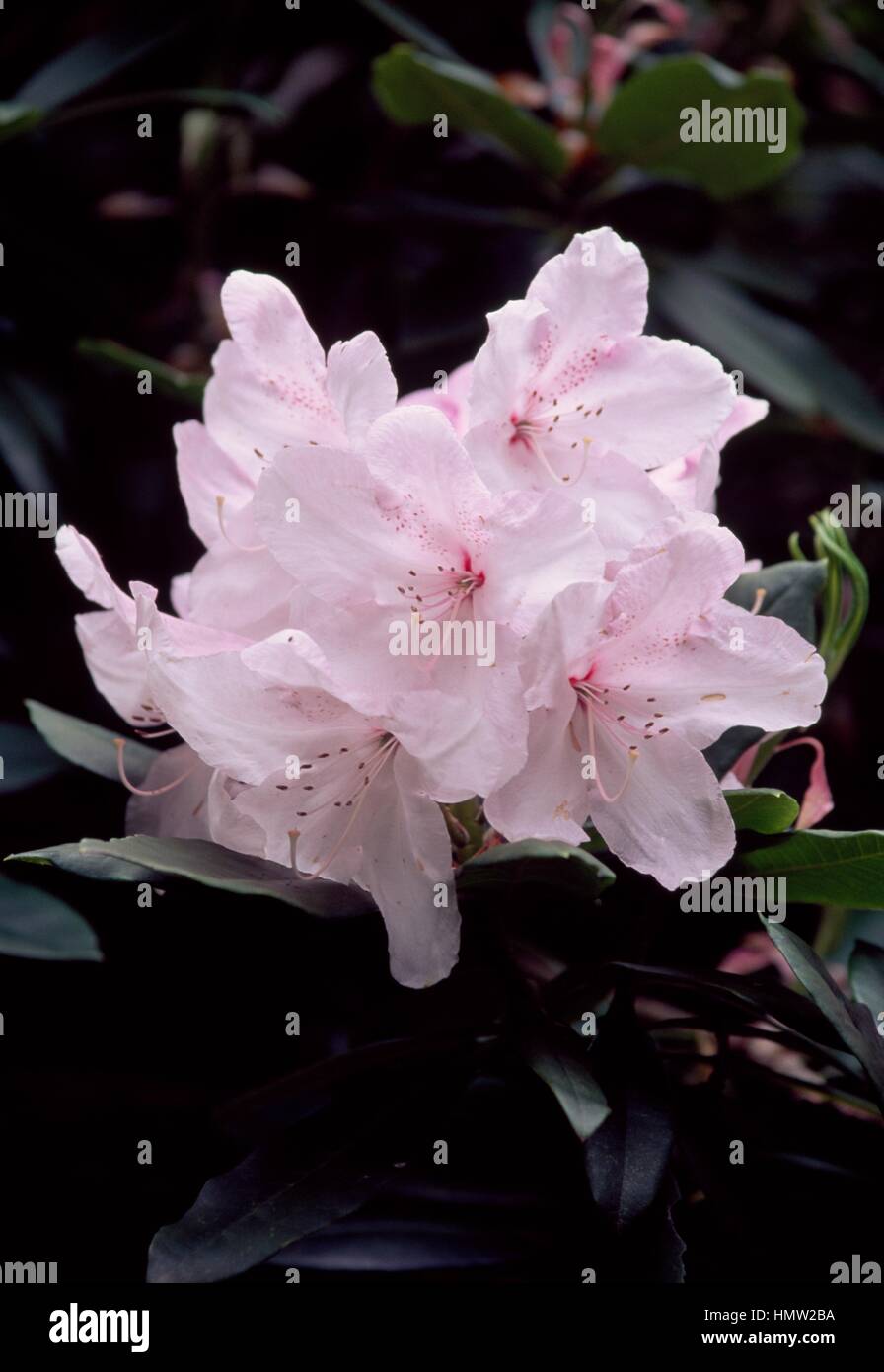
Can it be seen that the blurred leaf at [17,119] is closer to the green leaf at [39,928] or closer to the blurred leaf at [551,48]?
the blurred leaf at [551,48]

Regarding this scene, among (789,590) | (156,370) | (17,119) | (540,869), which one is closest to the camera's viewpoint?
(540,869)

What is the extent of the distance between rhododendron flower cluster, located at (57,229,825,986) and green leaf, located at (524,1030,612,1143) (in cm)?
8

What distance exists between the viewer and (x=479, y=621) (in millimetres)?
706

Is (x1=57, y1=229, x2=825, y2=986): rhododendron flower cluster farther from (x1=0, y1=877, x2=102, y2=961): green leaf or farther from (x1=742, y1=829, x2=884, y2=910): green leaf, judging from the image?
(x1=0, y1=877, x2=102, y2=961): green leaf

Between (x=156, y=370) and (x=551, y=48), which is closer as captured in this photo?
(x=156, y=370)

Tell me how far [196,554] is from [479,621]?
26.4 inches

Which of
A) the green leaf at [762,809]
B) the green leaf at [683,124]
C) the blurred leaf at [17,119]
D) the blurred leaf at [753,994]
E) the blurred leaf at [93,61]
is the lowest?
the blurred leaf at [753,994]

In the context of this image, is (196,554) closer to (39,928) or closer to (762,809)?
(39,928)

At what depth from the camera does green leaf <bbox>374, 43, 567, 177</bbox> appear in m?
1.28

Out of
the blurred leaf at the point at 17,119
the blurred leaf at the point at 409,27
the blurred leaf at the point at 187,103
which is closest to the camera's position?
the blurred leaf at the point at 17,119

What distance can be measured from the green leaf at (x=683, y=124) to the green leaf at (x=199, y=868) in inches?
39.5

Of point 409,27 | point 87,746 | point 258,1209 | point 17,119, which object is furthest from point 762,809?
point 409,27

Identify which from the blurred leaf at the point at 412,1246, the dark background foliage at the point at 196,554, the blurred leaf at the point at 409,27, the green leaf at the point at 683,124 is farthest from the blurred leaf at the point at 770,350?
the blurred leaf at the point at 412,1246

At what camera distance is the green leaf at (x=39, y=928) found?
0.89 m
